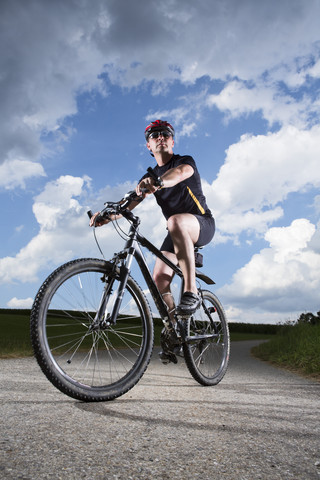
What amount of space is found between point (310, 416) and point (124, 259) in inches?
69.2

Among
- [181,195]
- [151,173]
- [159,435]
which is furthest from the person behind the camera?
[181,195]

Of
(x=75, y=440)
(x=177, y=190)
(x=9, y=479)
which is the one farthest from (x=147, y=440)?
(x=177, y=190)

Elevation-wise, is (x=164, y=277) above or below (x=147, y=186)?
below

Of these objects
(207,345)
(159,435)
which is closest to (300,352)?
(207,345)

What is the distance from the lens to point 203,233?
4.27 m

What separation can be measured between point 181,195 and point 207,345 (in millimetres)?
1760

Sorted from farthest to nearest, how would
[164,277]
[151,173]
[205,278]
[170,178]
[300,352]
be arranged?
[300,352], [205,278], [164,277], [170,178], [151,173]

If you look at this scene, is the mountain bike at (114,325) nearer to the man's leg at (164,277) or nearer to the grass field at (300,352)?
the man's leg at (164,277)

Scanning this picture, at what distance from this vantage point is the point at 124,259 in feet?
11.3

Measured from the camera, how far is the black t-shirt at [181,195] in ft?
13.7

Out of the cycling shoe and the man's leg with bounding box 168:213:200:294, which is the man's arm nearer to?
the man's leg with bounding box 168:213:200:294

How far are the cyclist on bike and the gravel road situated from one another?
937 millimetres

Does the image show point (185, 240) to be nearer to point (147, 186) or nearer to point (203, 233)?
point (203, 233)

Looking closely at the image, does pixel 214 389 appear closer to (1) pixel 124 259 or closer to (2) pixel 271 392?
(2) pixel 271 392
